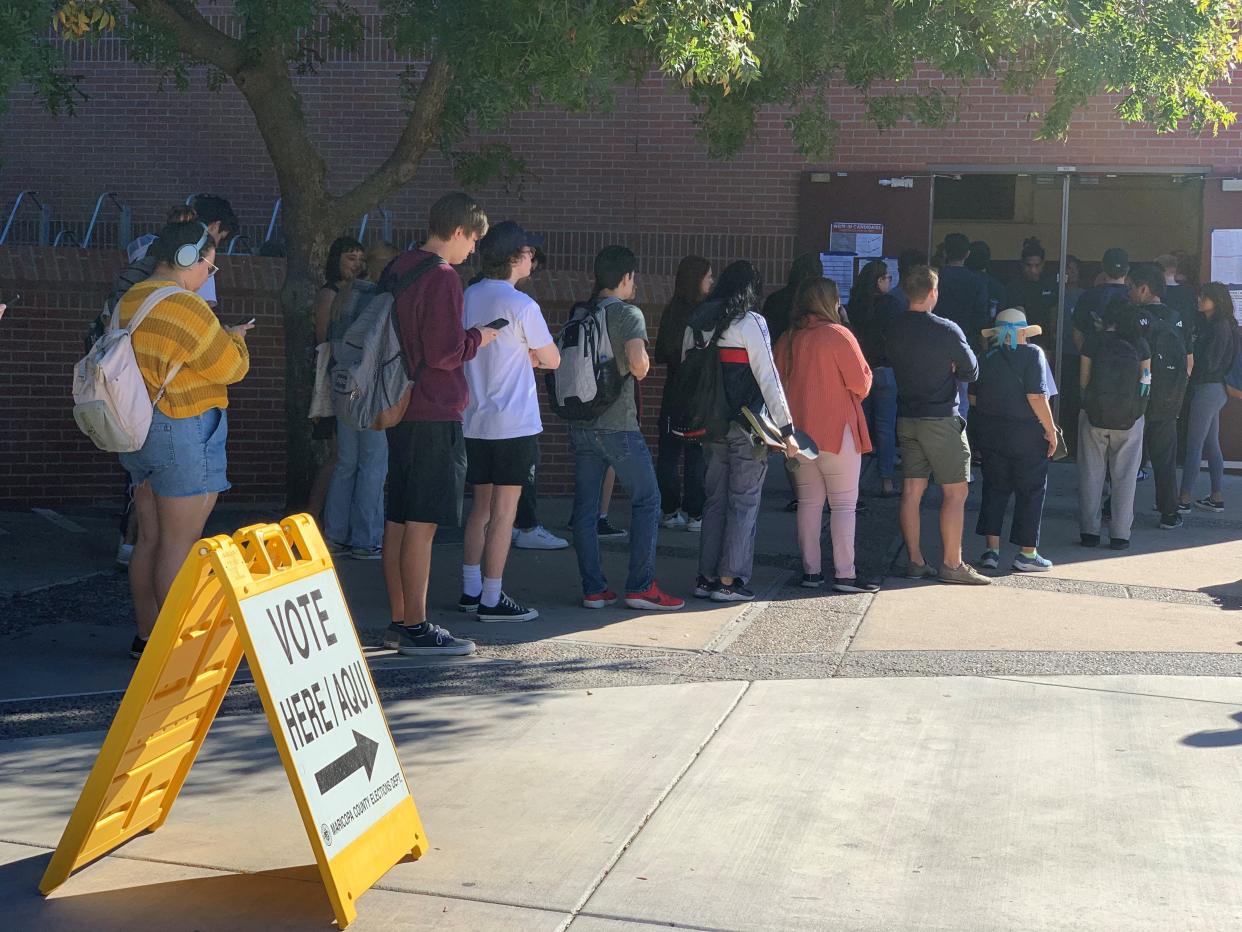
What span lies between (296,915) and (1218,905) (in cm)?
252

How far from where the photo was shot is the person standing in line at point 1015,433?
874cm

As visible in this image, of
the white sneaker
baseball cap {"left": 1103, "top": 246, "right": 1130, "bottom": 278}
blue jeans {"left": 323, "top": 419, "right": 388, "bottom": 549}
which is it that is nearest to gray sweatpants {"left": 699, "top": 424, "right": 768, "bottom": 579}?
the white sneaker

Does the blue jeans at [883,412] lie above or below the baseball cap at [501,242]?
below

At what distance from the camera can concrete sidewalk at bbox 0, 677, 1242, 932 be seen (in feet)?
13.3

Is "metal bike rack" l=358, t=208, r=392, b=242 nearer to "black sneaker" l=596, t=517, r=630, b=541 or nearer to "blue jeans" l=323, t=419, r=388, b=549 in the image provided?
"black sneaker" l=596, t=517, r=630, b=541

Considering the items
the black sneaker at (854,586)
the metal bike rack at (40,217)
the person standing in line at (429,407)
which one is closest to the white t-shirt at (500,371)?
the person standing in line at (429,407)

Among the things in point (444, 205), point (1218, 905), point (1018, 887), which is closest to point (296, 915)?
point (1018, 887)

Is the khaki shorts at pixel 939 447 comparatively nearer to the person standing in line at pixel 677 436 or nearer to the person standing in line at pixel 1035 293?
the person standing in line at pixel 677 436

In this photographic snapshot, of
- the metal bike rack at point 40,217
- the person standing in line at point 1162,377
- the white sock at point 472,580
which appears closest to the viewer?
the white sock at point 472,580

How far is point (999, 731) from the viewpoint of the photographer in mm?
5680

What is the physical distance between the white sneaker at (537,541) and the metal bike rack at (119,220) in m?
5.87

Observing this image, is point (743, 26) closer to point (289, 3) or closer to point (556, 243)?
point (289, 3)

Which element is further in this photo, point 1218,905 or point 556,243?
point 556,243

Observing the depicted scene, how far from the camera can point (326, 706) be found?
405 centimetres
